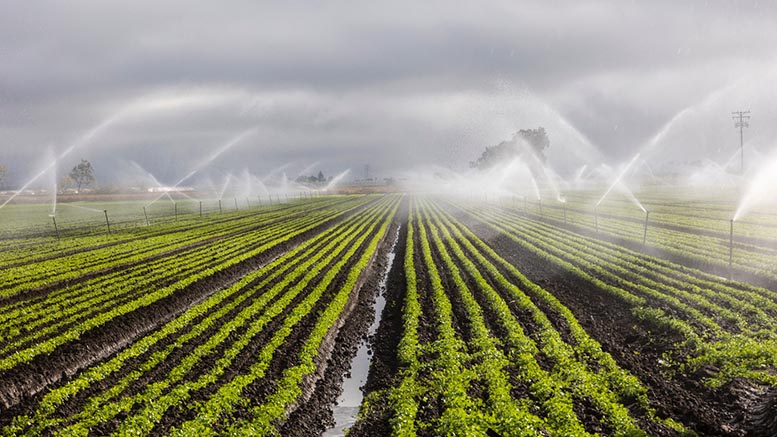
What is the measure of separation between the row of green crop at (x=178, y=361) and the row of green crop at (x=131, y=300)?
2.20m

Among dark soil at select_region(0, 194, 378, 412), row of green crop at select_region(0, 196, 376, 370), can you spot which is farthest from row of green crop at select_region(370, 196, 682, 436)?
row of green crop at select_region(0, 196, 376, 370)

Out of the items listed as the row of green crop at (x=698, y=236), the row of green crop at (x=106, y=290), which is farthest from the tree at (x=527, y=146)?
the row of green crop at (x=106, y=290)

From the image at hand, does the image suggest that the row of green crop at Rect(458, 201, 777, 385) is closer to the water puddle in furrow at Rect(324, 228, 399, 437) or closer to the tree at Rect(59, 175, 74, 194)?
the water puddle in furrow at Rect(324, 228, 399, 437)

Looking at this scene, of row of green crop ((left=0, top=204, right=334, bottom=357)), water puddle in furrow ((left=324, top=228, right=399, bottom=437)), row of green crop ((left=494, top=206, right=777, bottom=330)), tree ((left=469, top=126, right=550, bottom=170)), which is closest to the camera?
water puddle in furrow ((left=324, top=228, right=399, bottom=437))

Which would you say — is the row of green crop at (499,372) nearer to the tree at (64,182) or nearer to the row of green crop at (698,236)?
the row of green crop at (698,236)

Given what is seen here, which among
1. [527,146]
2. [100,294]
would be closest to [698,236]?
[100,294]

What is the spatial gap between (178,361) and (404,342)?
725 centimetres

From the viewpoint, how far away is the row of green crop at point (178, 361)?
1101 cm

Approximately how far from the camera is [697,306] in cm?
1775

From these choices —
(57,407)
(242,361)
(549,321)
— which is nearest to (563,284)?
(549,321)

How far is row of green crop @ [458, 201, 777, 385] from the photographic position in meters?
13.1

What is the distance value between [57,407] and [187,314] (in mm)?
7380

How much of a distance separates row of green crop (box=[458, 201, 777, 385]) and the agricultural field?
0.09 meters

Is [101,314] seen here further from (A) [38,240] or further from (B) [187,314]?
(A) [38,240]
